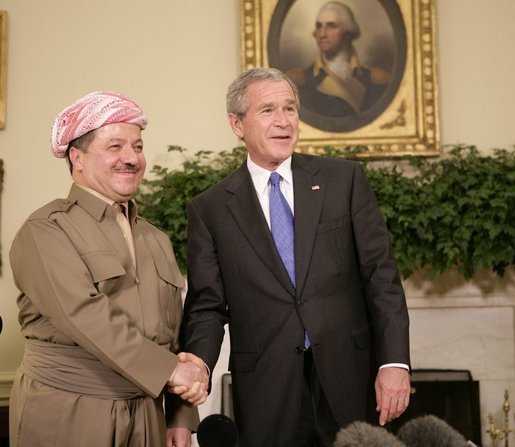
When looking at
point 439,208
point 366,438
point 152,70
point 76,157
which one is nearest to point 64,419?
point 76,157

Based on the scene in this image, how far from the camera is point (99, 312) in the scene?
6.88 ft

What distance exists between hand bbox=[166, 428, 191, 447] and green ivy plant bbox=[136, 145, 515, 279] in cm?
203

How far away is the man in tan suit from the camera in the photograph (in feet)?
6.91

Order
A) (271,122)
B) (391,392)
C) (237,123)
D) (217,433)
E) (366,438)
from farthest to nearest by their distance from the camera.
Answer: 1. (237,123)
2. (271,122)
3. (391,392)
4. (217,433)
5. (366,438)

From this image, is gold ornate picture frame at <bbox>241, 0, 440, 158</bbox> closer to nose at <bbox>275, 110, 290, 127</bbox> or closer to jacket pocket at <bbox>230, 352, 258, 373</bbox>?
nose at <bbox>275, 110, 290, 127</bbox>

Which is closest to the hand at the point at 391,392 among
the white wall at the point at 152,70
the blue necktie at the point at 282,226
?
the blue necktie at the point at 282,226

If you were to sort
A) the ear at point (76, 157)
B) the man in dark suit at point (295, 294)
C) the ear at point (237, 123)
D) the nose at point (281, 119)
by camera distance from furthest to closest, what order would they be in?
the ear at point (237, 123)
the nose at point (281, 119)
the man in dark suit at point (295, 294)
the ear at point (76, 157)

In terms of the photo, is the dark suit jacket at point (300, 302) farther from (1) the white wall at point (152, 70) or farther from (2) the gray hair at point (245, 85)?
(1) the white wall at point (152, 70)

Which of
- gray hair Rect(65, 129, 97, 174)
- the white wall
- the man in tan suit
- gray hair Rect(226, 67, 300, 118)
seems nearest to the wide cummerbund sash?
the man in tan suit

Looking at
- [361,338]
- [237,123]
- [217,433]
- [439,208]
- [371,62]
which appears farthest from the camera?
[371,62]

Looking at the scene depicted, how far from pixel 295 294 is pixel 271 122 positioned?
23.7 inches

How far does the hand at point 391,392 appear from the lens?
2.38m

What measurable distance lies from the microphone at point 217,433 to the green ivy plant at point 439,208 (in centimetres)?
289

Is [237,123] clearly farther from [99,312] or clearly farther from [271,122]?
[99,312]
